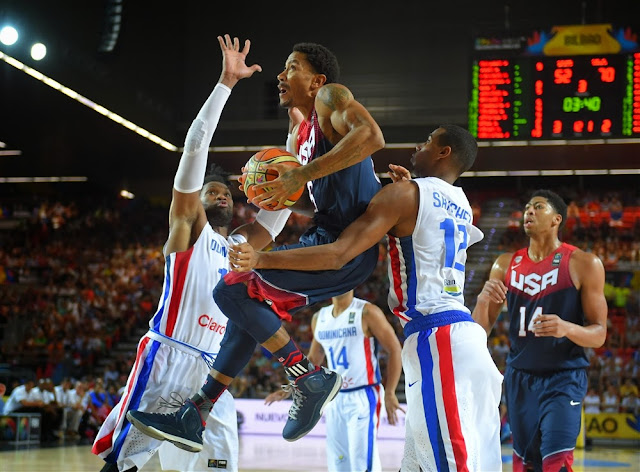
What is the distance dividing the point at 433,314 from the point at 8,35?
40.6 ft

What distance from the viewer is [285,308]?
153 inches

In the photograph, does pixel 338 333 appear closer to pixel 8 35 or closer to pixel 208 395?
pixel 208 395

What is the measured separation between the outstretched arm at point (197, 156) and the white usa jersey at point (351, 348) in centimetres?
342

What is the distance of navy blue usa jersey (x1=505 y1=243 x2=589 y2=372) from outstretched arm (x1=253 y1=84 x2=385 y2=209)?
7.25 ft

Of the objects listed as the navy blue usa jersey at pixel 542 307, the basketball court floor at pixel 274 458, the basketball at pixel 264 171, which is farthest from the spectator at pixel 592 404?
the basketball at pixel 264 171

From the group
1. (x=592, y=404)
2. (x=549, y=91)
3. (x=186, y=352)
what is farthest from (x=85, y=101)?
(x=186, y=352)

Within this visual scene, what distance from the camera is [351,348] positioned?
7.96 metres

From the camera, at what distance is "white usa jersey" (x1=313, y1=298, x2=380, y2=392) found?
25.7ft

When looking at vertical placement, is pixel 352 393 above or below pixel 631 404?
above

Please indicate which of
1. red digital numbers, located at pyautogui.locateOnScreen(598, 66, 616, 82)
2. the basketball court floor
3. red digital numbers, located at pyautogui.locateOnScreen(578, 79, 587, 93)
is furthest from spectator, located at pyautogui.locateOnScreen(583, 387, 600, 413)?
red digital numbers, located at pyautogui.locateOnScreen(598, 66, 616, 82)

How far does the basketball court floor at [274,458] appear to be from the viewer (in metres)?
10.4

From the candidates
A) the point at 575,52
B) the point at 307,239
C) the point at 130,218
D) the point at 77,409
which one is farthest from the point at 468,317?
the point at 130,218

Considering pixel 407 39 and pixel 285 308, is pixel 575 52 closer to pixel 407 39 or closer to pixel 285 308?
pixel 407 39

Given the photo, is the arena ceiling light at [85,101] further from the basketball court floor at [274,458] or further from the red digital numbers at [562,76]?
the red digital numbers at [562,76]
